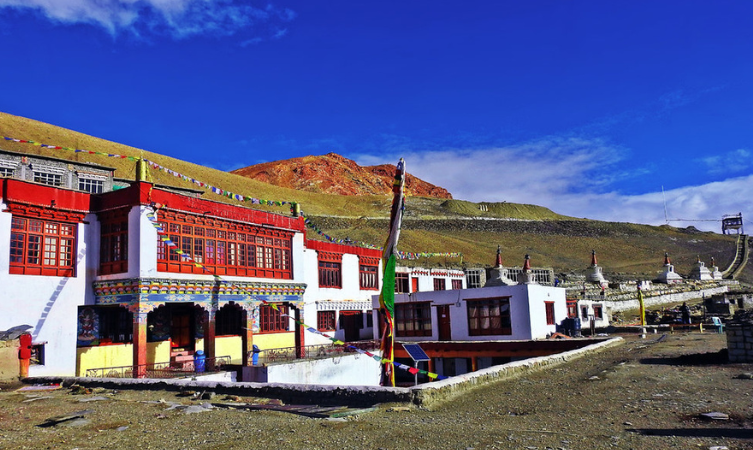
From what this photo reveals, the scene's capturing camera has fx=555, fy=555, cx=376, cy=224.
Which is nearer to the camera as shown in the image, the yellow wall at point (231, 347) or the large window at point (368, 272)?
the yellow wall at point (231, 347)

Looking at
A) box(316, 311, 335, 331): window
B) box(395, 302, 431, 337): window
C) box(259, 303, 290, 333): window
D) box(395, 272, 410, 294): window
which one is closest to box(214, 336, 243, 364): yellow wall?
box(259, 303, 290, 333): window

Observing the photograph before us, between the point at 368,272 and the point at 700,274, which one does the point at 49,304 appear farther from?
the point at 700,274

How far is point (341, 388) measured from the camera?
12195 millimetres

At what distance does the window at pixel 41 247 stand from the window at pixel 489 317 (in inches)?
768

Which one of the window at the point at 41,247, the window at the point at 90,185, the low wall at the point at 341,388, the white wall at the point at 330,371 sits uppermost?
the window at the point at 90,185

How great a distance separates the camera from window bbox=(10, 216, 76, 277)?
19984 millimetres

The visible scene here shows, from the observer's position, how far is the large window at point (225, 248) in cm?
2272

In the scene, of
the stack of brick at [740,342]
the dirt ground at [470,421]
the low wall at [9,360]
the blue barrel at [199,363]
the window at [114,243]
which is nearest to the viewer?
the dirt ground at [470,421]

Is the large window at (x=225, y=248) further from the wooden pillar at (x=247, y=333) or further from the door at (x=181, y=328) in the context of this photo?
the door at (x=181, y=328)

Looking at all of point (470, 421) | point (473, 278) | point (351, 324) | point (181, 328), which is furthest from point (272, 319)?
point (473, 278)

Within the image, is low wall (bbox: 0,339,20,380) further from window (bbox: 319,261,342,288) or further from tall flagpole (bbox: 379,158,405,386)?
window (bbox: 319,261,342,288)

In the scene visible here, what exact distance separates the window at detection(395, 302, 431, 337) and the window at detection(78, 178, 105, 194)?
20.3 meters

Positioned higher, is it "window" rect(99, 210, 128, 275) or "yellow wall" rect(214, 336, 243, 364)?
"window" rect(99, 210, 128, 275)

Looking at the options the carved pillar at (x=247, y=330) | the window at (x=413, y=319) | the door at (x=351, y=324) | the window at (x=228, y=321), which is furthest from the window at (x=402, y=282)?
the carved pillar at (x=247, y=330)
